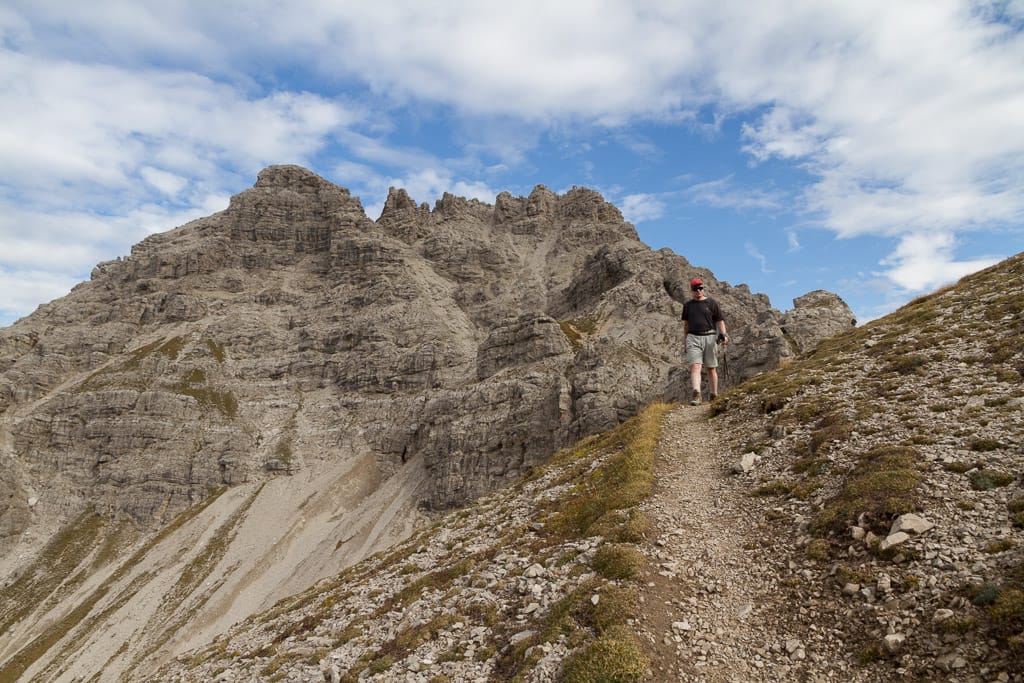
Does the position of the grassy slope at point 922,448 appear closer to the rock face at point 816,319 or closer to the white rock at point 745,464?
the white rock at point 745,464

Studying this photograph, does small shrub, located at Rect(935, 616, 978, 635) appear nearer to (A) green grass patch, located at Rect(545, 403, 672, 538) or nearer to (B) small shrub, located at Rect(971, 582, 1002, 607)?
(B) small shrub, located at Rect(971, 582, 1002, 607)

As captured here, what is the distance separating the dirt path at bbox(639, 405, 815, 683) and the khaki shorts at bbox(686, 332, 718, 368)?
348 inches

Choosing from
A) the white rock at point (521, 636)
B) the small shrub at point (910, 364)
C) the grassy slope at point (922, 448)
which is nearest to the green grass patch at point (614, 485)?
the grassy slope at point (922, 448)

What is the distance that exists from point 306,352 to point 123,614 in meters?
97.0

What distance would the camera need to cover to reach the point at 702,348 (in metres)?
29.4

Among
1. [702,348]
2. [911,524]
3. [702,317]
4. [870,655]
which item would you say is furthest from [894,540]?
[702,317]

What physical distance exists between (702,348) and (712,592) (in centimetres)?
1712

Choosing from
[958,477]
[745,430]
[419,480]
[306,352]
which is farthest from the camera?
[306,352]

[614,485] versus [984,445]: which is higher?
[984,445]

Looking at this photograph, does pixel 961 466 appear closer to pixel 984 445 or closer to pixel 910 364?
pixel 984 445

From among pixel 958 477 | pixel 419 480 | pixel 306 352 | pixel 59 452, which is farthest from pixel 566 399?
pixel 59 452

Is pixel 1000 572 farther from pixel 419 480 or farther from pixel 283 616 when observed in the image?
pixel 419 480

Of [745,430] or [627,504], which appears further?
[745,430]

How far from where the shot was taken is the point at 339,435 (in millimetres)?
166500
